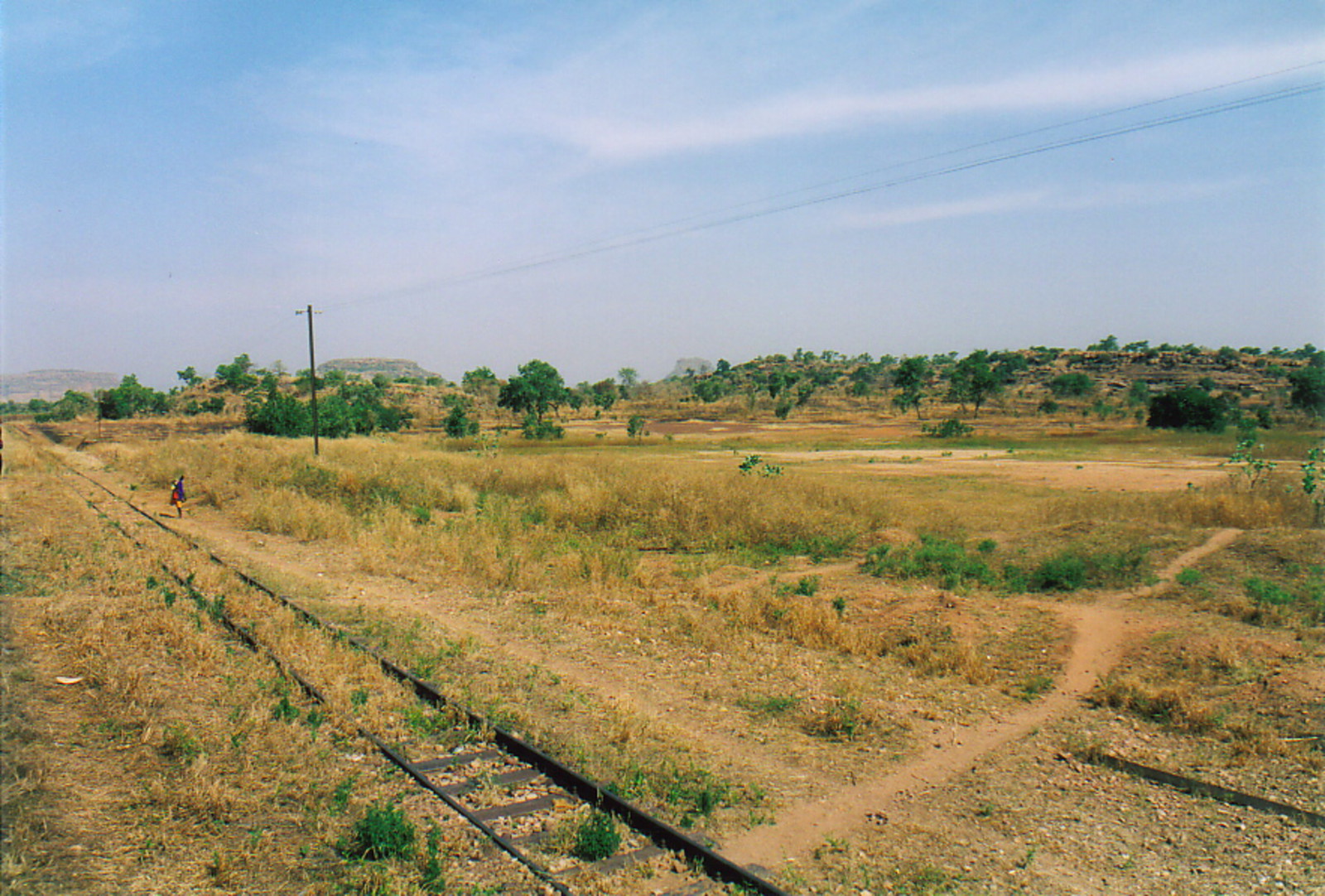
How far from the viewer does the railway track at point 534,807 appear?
5770 mm

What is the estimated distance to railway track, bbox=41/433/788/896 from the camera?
18.9 feet

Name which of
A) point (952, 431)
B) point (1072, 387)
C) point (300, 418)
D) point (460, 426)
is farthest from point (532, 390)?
point (1072, 387)

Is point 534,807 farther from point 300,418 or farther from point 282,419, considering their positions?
point 300,418

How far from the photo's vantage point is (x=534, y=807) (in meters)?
6.86

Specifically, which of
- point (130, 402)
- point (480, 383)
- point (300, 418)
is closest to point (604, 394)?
point (480, 383)

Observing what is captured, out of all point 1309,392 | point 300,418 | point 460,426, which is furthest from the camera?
point 460,426

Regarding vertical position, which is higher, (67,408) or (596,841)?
(67,408)

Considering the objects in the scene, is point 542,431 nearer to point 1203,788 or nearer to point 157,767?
point 157,767

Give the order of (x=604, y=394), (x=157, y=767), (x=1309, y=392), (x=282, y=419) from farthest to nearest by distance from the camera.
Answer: (x=604, y=394), (x=1309, y=392), (x=282, y=419), (x=157, y=767)

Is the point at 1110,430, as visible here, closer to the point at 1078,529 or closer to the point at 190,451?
the point at 1078,529

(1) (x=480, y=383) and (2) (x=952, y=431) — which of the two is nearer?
(2) (x=952, y=431)

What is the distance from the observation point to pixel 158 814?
633cm

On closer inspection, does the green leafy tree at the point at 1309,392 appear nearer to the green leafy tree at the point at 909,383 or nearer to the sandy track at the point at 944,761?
the green leafy tree at the point at 909,383

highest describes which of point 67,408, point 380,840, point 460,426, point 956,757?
point 67,408
